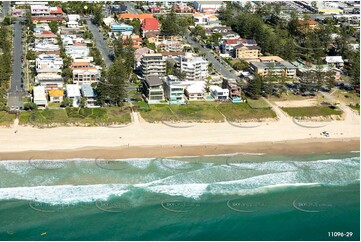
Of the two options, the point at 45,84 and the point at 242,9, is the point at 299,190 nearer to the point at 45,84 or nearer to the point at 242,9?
the point at 45,84

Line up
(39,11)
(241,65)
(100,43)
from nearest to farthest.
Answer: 1. (241,65)
2. (100,43)
3. (39,11)

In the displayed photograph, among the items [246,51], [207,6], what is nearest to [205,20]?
[207,6]

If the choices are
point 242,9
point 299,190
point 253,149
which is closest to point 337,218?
point 299,190

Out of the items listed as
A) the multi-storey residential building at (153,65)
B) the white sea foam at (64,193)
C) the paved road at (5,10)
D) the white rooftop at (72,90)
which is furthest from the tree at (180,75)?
the paved road at (5,10)

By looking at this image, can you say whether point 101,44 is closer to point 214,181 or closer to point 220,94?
point 220,94

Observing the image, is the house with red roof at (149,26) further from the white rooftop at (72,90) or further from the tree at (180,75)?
the white rooftop at (72,90)
